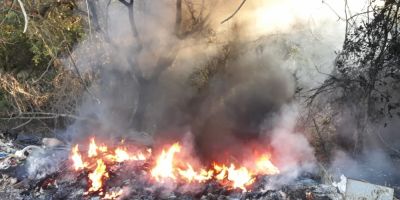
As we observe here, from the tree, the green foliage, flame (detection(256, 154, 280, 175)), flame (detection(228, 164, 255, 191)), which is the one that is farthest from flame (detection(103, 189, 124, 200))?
the green foliage

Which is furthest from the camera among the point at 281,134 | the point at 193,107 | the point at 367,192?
the point at 193,107

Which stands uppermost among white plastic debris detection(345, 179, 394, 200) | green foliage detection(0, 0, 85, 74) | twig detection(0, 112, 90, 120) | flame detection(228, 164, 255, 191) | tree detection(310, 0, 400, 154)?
green foliage detection(0, 0, 85, 74)

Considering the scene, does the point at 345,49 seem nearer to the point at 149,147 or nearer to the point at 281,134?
the point at 281,134

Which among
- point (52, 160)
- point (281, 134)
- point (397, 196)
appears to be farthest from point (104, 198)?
point (397, 196)

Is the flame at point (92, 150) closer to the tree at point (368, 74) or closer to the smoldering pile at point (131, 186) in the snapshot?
the smoldering pile at point (131, 186)

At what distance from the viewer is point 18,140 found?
35.3 ft

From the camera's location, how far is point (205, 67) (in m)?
12.1

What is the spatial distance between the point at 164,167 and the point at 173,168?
0.53 feet

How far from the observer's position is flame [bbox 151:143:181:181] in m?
7.33

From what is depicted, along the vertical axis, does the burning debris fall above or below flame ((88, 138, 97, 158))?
below

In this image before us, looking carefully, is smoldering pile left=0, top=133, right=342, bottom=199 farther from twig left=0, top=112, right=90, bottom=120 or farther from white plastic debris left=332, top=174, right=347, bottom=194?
twig left=0, top=112, right=90, bottom=120

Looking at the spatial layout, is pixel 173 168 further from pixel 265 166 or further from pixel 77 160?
pixel 77 160

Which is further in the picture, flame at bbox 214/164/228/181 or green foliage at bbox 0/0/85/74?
green foliage at bbox 0/0/85/74

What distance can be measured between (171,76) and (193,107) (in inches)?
45.0
